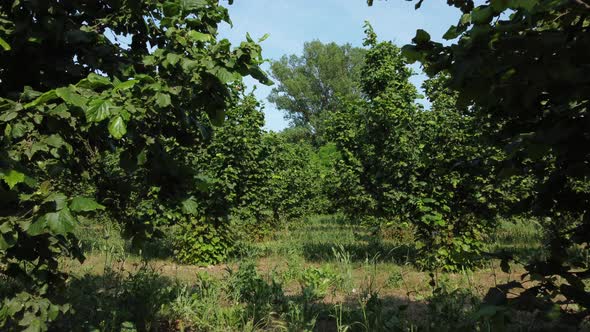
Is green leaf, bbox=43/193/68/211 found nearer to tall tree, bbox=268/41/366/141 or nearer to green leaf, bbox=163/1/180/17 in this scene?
green leaf, bbox=163/1/180/17

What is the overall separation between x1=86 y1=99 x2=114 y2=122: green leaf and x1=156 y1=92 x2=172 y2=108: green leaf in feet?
0.73

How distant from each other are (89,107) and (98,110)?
9 cm

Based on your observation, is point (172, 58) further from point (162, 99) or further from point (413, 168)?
point (413, 168)

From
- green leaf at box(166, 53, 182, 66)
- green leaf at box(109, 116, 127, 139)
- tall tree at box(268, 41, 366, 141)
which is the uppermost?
tall tree at box(268, 41, 366, 141)

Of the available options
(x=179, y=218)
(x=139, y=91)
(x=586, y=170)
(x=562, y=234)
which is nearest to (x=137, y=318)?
(x=139, y=91)

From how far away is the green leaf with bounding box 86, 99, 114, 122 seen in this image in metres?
2.07

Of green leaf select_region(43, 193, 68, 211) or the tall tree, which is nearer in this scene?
green leaf select_region(43, 193, 68, 211)

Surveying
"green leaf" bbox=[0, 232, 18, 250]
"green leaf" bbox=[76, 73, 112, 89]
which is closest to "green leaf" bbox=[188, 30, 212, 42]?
"green leaf" bbox=[76, 73, 112, 89]

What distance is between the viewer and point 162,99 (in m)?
2.26

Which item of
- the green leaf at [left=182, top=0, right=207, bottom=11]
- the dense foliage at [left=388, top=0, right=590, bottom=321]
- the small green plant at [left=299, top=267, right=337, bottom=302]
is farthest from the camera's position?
the small green plant at [left=299, top=267, right=337, bottom=302]

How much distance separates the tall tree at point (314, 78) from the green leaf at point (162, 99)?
4631 cm

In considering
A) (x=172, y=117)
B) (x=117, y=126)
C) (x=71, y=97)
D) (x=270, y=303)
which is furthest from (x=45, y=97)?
(x=270, y=303)

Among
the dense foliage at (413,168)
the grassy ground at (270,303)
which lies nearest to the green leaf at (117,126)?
the grassy ground at (270,303)

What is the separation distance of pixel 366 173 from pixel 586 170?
6985mm
